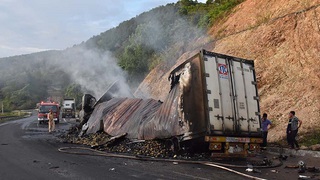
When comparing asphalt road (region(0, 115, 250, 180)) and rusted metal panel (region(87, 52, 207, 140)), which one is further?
rusted metal panel (region(87, 52, 207, 140))

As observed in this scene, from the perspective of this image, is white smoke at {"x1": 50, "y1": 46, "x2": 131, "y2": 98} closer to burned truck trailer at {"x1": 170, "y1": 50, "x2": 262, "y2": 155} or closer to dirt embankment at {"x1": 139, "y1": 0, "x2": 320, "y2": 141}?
dirt embankment at {"x1": 139, "y1": 0, "x2": 320, "y2": 141}

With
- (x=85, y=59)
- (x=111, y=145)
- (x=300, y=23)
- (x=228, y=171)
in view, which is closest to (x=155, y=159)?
(x=228, y=171)

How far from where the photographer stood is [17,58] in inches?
5266

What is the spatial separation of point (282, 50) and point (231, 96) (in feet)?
31.7

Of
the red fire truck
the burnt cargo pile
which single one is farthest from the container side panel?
Answer: the red fire truck

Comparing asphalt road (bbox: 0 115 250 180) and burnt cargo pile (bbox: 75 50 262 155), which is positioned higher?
burnt cargo pile (bbox: 75 50 262 155)

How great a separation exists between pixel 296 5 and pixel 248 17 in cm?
408

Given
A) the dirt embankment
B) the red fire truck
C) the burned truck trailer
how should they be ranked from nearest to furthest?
1. the burned truck trailer
2. the dirt embankment
3. the red fire truck

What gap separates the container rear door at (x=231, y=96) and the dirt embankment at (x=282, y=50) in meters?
3.95

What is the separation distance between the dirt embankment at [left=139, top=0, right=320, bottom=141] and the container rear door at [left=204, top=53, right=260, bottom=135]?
13.0 ft

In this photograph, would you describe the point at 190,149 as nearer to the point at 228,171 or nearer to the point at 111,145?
the point at 228,171

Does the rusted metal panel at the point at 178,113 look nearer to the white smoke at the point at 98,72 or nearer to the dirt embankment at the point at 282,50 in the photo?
the dirt embankment at the point at 282,50

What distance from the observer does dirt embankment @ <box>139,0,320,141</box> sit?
14609 mm

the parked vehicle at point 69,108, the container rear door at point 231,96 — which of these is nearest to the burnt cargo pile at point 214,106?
the container rear door at point 231,96
